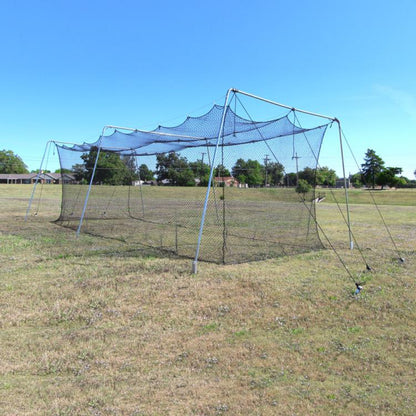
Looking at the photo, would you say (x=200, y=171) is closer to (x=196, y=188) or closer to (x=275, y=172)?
(x=196, y=188)

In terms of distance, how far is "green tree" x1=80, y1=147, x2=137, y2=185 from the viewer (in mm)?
10812

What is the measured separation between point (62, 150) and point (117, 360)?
946 centimetres

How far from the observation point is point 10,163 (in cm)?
8312

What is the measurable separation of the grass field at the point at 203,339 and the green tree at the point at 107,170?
19.6ft

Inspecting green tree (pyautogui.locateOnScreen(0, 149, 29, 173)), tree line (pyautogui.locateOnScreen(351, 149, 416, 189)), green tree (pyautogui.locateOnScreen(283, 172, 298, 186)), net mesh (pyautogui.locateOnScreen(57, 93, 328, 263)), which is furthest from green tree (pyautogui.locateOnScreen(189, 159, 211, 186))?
green tree (pyautogui.locateOnScreen(0, 149, 29, 173))

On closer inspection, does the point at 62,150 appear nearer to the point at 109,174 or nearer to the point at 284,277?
the point at 109,174

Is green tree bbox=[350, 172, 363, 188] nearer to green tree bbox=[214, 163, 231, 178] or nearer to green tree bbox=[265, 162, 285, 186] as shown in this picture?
green tree bbox=[214, 163, 231, 178]

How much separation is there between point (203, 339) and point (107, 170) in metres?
9.14

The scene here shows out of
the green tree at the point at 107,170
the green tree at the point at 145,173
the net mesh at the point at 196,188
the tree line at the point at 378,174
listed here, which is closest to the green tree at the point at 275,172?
the net mesh at the point at 196,188

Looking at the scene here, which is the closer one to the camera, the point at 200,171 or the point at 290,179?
the point at 290,179

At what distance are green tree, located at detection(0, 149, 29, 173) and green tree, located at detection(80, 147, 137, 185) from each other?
81.3m

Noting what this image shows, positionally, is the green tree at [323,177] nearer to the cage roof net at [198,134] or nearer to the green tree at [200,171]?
the cage roof net at [198,134]

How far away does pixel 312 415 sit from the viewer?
191 centimetres

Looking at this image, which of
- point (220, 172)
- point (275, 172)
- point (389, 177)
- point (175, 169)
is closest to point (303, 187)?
point (275, 172)
